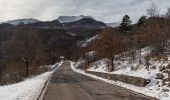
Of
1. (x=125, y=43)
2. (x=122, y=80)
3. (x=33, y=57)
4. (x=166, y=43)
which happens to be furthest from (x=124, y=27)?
(x=122, y=80)

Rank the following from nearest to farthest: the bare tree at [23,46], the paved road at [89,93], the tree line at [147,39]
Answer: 1. the paved road at [89,93]
2. the tree line at [147,39]
3. the bare tree at [23,46]

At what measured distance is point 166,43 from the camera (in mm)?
45469

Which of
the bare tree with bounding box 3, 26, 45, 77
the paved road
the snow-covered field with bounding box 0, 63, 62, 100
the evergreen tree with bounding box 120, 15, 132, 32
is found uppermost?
the evergreen tree with bounding box 120, 15, 132, 32

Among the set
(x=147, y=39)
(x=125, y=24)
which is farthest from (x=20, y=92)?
(x=125, y=24)

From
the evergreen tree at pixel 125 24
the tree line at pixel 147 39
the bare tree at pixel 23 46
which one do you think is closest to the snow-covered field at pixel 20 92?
the tree line at pixel 147 39

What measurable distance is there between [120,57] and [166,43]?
20.7 meters

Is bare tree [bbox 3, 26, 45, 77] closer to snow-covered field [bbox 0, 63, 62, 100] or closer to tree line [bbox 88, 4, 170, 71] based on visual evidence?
tree line [bbox 88, 4, 170, 71]

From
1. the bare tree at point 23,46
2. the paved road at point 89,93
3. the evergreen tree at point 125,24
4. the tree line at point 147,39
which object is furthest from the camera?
the evergreen tree at point 125,24

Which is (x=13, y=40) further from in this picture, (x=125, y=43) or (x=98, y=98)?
(x=98, y=98)

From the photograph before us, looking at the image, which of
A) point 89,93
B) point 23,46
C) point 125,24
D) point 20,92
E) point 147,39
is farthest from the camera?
point 125,24

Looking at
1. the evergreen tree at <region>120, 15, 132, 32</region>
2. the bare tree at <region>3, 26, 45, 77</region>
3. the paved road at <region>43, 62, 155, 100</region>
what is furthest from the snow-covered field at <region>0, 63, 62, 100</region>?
the evergreen tree at <region>120, 15, 132, 32</region>

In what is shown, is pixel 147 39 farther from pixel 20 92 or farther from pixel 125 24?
pixel 125 24

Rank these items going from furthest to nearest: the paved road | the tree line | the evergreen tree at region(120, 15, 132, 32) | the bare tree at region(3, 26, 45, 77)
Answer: the evergreen tree at region(120, 15, 132, 32) → the bare tree at region(3, 26, 45, 77) → the tree line → the paved road

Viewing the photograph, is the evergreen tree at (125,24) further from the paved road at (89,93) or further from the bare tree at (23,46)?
the paved road at (89,93)
